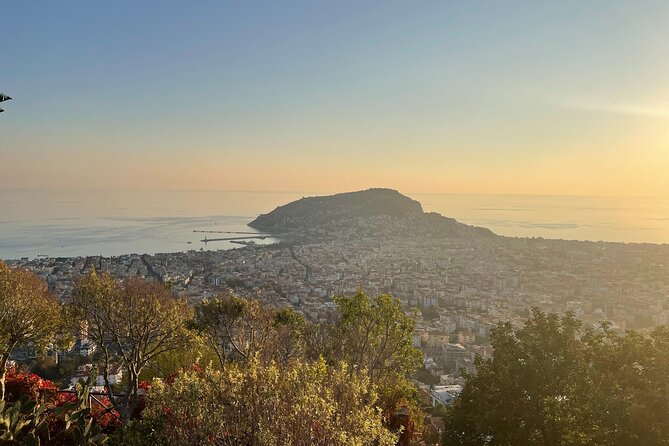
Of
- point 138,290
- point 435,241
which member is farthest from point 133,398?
point 435,241

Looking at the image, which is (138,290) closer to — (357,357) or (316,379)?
(357,357)

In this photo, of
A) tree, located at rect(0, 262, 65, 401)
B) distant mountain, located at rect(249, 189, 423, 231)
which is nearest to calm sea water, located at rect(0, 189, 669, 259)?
distant mountain, located at rect(249, 189, 423, 231)

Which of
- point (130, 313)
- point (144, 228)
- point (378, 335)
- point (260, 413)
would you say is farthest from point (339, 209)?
point (260, 413)

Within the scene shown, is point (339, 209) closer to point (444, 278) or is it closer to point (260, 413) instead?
point (444, 278)

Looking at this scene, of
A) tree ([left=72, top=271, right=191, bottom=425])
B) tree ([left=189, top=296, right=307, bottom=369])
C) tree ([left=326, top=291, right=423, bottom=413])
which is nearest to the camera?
tree ([left=72, top=271, right=191, bottom=425])

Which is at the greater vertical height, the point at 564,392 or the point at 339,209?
the point at 339,209

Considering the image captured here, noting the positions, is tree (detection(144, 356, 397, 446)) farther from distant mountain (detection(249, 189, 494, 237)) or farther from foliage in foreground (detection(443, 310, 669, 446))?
distant mountain (detection(249, 189, 494, 237))
